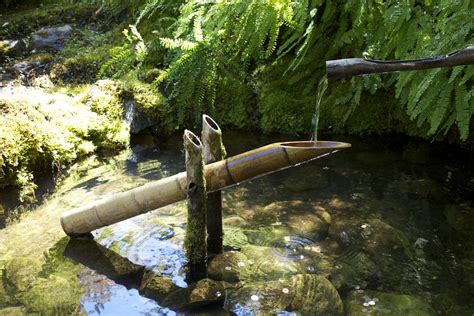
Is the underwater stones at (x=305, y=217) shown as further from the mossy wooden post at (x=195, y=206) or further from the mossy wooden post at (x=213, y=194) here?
the mossy wooden post at (x=195, y=206)

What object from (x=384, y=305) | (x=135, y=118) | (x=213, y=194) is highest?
(x=135, y=118)

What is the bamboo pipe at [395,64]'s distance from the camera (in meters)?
2.47

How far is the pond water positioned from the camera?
3.78m

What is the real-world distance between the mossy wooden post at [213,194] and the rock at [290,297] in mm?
561

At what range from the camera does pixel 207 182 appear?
372cm

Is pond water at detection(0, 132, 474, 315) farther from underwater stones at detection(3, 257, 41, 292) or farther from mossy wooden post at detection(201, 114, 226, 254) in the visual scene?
mossy wooden post at detection(201, 114, 226, 254)

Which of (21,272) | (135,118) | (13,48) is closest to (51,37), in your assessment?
(13,48)

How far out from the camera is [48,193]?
18.6 ft

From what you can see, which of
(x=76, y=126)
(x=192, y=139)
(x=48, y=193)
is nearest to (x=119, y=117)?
(x=76, y=126)

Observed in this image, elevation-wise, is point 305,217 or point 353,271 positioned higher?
point 305,217

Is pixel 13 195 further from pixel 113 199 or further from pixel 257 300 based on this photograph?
pixel 257 300

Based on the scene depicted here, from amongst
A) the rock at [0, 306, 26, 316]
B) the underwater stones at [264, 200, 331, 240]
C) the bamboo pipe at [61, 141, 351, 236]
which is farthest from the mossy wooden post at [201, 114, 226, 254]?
the rock at [0, 306, 26, 316]

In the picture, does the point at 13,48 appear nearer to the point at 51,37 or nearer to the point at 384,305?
the point at 51,37

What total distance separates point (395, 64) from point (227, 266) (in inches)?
92.5
